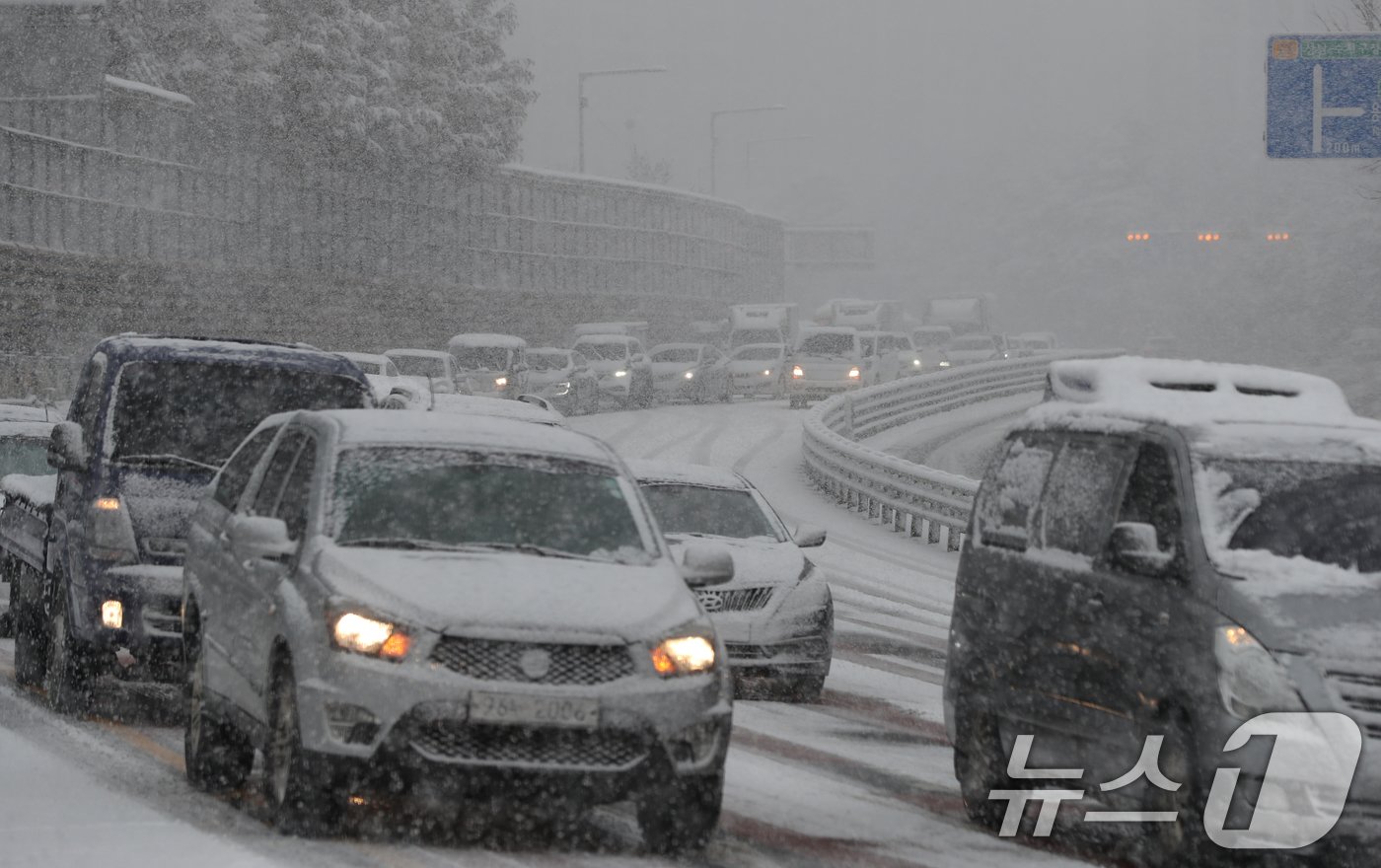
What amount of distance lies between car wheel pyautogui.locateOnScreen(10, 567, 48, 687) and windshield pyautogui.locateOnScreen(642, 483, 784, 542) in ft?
13.4

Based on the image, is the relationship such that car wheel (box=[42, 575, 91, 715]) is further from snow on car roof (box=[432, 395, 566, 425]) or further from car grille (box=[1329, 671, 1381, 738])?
snow on car roof (box=[432, 395, 566, 425])

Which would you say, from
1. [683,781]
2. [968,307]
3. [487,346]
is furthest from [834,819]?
[968,307]

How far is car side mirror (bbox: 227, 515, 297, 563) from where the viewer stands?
8.33 m

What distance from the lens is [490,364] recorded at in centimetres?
4475

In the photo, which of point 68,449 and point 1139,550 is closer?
point 1139,550

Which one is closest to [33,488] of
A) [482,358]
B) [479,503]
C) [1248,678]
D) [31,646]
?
[31,646]

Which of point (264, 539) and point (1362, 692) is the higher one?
point (264, 539)

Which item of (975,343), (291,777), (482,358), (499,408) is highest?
(499,408)

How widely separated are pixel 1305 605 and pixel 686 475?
7.92m

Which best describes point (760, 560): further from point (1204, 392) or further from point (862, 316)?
point (862, 316)

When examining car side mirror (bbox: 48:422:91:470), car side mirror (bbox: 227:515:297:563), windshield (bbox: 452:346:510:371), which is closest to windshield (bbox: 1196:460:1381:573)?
car side mirror (bbox: 227:515:297:563)

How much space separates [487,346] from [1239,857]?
38.2 metres

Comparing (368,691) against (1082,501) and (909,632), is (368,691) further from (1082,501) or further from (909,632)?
(909,632)

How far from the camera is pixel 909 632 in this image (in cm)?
1758
